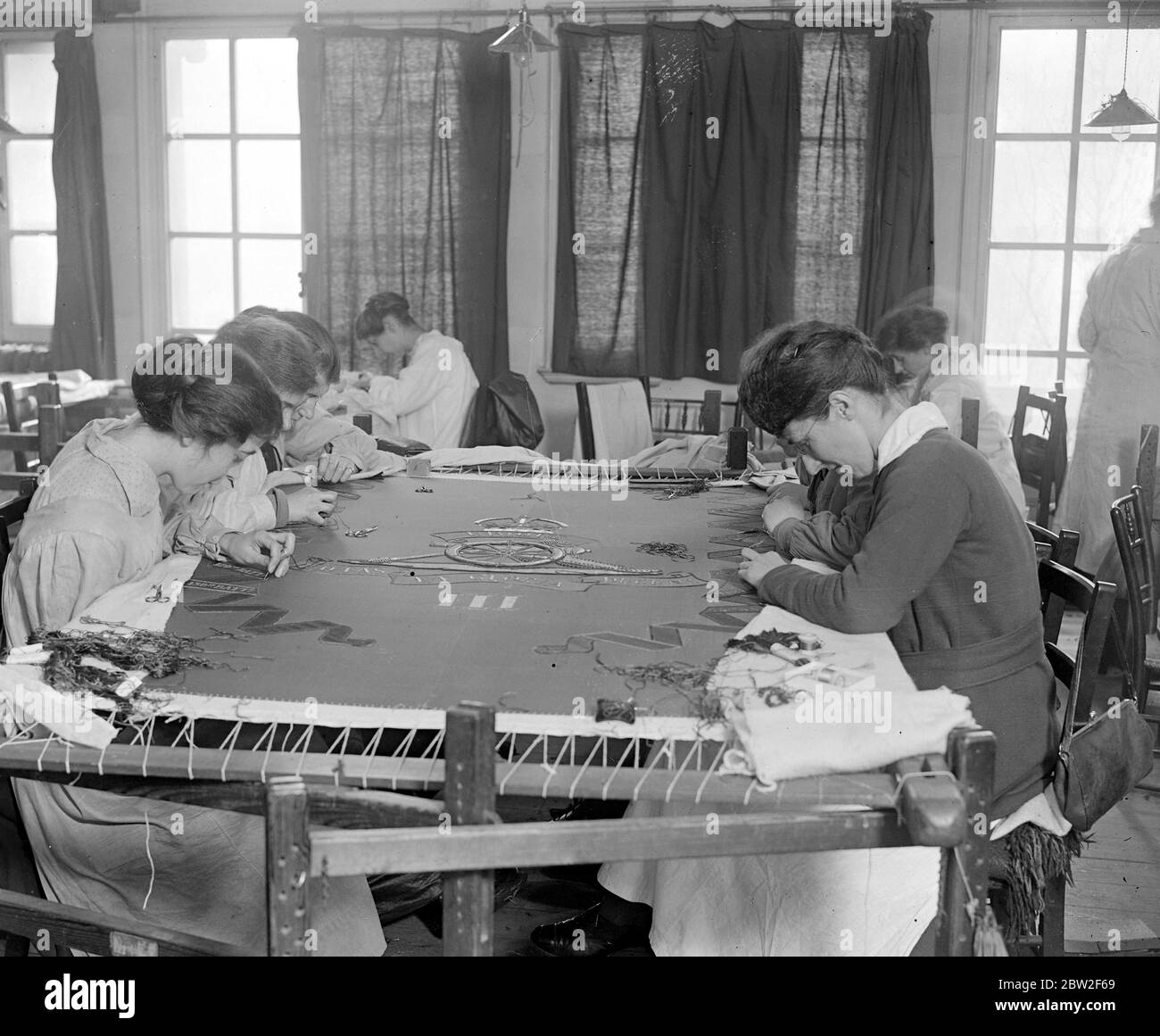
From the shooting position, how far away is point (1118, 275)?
4.78 m

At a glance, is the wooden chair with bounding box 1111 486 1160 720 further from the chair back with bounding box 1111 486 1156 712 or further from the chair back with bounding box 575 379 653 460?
the chair back with bounding box 575 379 653 460

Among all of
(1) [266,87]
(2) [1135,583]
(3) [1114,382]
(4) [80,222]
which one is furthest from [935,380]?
(4) [80,222]

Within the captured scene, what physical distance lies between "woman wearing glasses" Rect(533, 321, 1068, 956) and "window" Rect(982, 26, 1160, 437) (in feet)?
14.1

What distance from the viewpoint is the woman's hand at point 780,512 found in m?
2.78

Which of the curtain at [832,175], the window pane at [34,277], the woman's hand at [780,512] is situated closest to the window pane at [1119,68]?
the curtain at [832,175]

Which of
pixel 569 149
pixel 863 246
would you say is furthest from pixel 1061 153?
pixel 569 149

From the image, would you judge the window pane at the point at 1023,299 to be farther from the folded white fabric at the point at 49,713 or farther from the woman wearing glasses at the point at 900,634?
the folded white fabric at the point at 49,713

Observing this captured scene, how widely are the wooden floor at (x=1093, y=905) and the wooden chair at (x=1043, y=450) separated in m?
1.55

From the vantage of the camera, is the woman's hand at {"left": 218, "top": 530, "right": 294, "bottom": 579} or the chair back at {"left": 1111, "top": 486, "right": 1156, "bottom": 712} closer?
the woman's hand at {"left": 218, "top": 530, "right": 294, "bottom": 579}

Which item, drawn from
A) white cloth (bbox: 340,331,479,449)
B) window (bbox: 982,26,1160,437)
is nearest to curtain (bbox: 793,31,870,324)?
window (bbox: 982,26,1160,437)

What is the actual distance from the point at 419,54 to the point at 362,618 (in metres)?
4.75

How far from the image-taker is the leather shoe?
2613 millimetres

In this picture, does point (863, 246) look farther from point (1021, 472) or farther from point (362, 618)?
point (362, 618)

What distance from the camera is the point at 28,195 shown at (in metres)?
6.94
